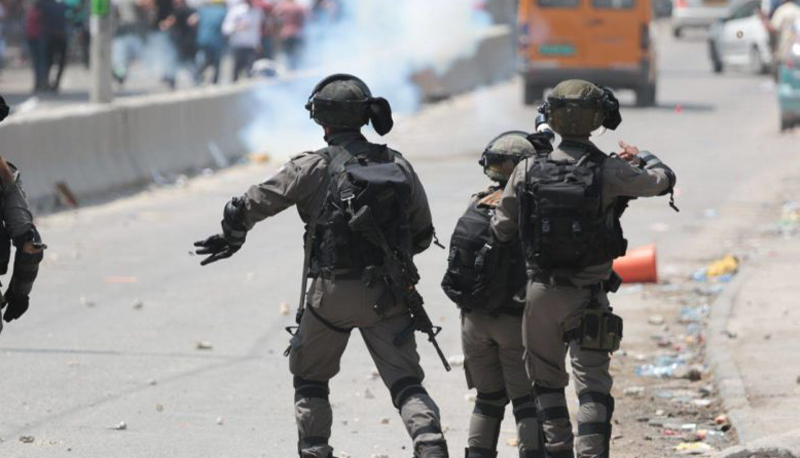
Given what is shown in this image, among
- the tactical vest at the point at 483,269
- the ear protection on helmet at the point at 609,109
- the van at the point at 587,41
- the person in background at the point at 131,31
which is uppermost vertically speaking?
the ear protection on helmet at the point at 609,109

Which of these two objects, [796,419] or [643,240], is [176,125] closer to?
[643,240]

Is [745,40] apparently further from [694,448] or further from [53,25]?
[694,448]

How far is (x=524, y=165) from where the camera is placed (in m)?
5.99

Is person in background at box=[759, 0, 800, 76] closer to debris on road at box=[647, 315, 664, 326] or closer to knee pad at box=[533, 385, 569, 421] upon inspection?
debris on road at box=[647, 315, 664, 326]

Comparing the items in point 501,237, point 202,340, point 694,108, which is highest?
point 501,237

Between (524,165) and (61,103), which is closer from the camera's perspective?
(524,165)

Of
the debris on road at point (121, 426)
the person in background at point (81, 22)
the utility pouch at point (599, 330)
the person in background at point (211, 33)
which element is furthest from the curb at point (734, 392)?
the person in background at point (81, 22)

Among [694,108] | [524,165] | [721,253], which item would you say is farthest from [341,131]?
[694,108]

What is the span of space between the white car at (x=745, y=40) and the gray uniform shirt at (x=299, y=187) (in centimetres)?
2811

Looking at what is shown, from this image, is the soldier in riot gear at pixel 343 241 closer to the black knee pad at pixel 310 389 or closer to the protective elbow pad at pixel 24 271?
the black knee pad at pixel 310 389

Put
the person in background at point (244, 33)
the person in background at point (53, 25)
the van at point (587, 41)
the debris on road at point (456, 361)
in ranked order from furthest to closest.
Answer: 1. the van at point (587, 41)
2. the person in background at point (53, 25)
3. the person in background at point (244, 33)
4. the debris on road at point (456, 361)

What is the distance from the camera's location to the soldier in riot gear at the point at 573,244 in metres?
5.89

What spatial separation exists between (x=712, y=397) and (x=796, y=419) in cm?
98

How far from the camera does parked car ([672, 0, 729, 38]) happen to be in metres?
44.4
